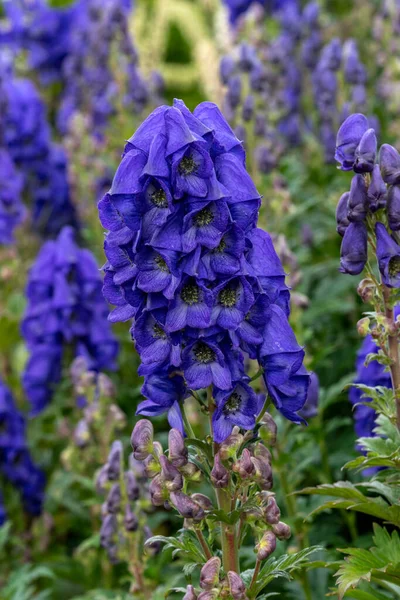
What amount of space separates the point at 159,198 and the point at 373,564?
0.85 m

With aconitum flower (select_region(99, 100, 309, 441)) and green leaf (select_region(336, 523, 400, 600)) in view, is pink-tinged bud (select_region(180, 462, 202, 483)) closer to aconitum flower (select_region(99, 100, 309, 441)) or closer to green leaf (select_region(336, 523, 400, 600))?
aconitum flower (select_region(99, 100, 309, 441))

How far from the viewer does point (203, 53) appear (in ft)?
19.8

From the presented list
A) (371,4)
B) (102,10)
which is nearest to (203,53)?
(102,10)

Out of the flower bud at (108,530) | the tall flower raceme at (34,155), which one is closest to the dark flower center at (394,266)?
the flower bud at (108,530)

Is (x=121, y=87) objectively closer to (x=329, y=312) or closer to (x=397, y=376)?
(x=329, y=312)

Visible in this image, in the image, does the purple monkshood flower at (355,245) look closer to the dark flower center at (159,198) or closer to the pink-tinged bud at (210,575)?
the dark flower center at (159,198)

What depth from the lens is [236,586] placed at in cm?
169

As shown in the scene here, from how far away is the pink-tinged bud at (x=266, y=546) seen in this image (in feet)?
5.67

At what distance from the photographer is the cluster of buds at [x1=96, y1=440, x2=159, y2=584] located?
247cm

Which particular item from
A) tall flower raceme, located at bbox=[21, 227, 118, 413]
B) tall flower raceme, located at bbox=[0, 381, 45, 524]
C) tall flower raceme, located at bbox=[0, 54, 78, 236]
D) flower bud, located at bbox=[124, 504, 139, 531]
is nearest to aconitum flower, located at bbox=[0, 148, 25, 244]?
tall flower raceme, located at bbox=[0, 54, 78, 236]

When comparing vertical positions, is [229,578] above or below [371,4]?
below

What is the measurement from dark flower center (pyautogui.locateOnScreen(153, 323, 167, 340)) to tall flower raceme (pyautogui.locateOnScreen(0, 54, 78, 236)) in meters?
3.65

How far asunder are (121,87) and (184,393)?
330 centimetres

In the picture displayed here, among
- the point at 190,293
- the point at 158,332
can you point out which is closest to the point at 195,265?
the point at 190,293
